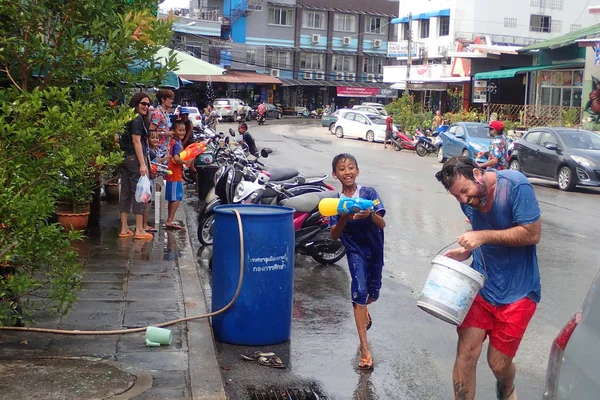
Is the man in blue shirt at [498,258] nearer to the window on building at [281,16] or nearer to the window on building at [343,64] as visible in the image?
the window on building at [281,16]

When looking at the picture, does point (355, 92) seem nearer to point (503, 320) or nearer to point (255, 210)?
point (255, 210)

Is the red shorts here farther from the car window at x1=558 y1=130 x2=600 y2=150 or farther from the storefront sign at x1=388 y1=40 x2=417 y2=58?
the storefront sign at x1=388 y1=40 x2=417 y2=58

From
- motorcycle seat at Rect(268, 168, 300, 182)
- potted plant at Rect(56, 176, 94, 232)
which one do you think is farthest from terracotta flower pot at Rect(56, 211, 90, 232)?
motorcycle seat at Rect(268, 168, 300, 182)

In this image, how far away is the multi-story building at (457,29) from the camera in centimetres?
4700

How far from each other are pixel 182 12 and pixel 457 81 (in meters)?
28.7

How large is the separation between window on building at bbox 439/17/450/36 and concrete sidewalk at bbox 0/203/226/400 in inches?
1670

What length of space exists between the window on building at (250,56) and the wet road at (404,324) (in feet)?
176

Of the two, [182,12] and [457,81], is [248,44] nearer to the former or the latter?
[182,12]

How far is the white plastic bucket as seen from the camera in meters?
4.30

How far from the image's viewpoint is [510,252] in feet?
14.9

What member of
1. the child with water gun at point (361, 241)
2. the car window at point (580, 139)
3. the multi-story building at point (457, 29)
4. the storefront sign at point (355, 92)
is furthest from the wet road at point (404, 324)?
the storefront sign at point (355, 92)

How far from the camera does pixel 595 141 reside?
64.5 ft

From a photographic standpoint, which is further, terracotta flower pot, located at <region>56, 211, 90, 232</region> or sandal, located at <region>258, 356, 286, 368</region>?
terracotta flower pot, located at <region>56, 211, 90, 232</region>

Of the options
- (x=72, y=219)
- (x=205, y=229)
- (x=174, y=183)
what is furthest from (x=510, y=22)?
(x=72, y=219)
